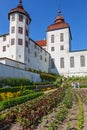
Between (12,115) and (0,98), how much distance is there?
20.6ft

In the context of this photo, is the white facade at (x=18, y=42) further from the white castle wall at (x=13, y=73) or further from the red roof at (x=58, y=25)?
the red roof at (x=58, y=25)

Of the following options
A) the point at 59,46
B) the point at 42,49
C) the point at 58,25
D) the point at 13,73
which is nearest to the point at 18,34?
the point at 42,49

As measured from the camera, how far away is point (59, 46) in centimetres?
5356

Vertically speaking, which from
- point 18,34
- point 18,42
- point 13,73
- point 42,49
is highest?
point 18,34

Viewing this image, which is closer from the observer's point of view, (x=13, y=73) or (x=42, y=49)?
(x=13, y=73)

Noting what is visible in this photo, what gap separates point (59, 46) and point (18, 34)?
17645 millimetres

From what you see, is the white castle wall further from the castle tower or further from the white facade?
the castle tower

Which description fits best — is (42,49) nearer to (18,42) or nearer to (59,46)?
(59,46)

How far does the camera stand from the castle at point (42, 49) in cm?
3844

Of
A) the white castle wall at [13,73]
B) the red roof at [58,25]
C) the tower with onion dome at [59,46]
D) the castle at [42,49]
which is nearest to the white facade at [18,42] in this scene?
the castle at [42,49]

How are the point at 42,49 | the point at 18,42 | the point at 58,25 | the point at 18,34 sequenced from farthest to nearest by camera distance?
1. the point at 58,25
2. the point at 42,49
3. the point at 18,34
4. the point at 18,42

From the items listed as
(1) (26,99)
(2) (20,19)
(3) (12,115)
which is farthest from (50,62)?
(3) (12,115)

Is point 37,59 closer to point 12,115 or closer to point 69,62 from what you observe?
point 69,62

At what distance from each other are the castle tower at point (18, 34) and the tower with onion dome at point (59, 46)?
14.6m
